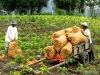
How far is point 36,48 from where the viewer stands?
51.5ft

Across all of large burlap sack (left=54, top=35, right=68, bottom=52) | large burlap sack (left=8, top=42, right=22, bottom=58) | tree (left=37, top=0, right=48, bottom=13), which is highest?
large burlap sack (left=54, top=35, right=68, bottom=52)

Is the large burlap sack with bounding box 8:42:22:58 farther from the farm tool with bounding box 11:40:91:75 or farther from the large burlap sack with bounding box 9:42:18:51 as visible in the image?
the farm tool with bounding box 11:40:91:75

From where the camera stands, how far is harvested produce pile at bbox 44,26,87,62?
11102mm

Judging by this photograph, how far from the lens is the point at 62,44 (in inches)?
441

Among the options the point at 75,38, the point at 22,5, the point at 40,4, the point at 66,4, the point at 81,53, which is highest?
the point at 75,38

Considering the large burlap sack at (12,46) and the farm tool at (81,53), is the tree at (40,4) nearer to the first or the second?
the large burlap sack at (12,46)

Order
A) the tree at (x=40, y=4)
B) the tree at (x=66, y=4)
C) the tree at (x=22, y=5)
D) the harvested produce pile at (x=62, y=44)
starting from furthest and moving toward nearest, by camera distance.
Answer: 1. the tree at (x=40, y=4)
2. the tree at (x=22, y=5)
3. the tree at (x=66, y=4)
4. the harvested produce pile at (x=62, y=44)

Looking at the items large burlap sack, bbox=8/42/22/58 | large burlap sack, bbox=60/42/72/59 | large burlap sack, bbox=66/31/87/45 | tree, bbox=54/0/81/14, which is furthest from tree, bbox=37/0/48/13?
large burlap sack, bbox=60/42/72/59

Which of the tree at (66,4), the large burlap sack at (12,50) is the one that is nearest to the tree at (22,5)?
the tree at (66,4)

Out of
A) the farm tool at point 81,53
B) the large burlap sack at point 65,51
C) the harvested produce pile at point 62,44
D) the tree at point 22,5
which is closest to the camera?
the large burlap sack at point 65,51

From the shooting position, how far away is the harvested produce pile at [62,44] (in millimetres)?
11102

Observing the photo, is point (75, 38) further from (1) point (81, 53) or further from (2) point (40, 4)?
(2) point (40, 4)

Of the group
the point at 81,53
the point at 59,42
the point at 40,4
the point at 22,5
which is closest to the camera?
the point at 59,42

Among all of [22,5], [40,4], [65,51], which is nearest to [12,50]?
[65,51]
